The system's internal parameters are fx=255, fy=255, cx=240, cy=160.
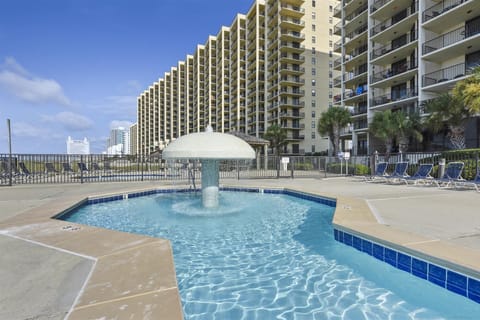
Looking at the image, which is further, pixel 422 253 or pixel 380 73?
pixel 380 73


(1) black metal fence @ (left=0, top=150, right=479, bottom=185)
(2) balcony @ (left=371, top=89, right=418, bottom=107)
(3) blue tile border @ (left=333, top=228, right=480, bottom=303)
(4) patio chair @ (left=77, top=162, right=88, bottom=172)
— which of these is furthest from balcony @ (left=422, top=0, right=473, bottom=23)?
(4) patio chair @ (left=77, top=162, right=88, bottom=172)

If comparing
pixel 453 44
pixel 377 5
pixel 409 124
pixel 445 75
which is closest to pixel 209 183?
pixel 409 124

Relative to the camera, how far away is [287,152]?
49.4 m

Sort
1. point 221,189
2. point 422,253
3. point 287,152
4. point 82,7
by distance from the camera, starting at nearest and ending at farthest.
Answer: point 422,253
point 221,189
point 82,7
point 287,152

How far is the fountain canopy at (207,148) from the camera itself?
6.52 m

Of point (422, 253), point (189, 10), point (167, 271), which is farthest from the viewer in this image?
point (189, 10)

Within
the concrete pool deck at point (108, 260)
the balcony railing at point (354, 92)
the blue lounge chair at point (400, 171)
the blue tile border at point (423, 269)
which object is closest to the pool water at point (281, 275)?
the blue tile border at point (423, 269)

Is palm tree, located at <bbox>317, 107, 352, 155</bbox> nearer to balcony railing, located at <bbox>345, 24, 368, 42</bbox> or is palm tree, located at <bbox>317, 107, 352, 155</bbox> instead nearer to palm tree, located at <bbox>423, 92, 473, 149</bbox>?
palm tree, located at <bbox>423, 92, 473, 149</bbox>

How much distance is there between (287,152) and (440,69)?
28225mm

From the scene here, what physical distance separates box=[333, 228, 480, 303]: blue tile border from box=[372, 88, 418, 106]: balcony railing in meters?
26.9

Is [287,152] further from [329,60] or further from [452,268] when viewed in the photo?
[452,268]

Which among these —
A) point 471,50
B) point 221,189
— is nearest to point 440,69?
point 471,50

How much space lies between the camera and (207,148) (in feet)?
21.7

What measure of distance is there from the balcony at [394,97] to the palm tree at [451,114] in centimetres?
807
